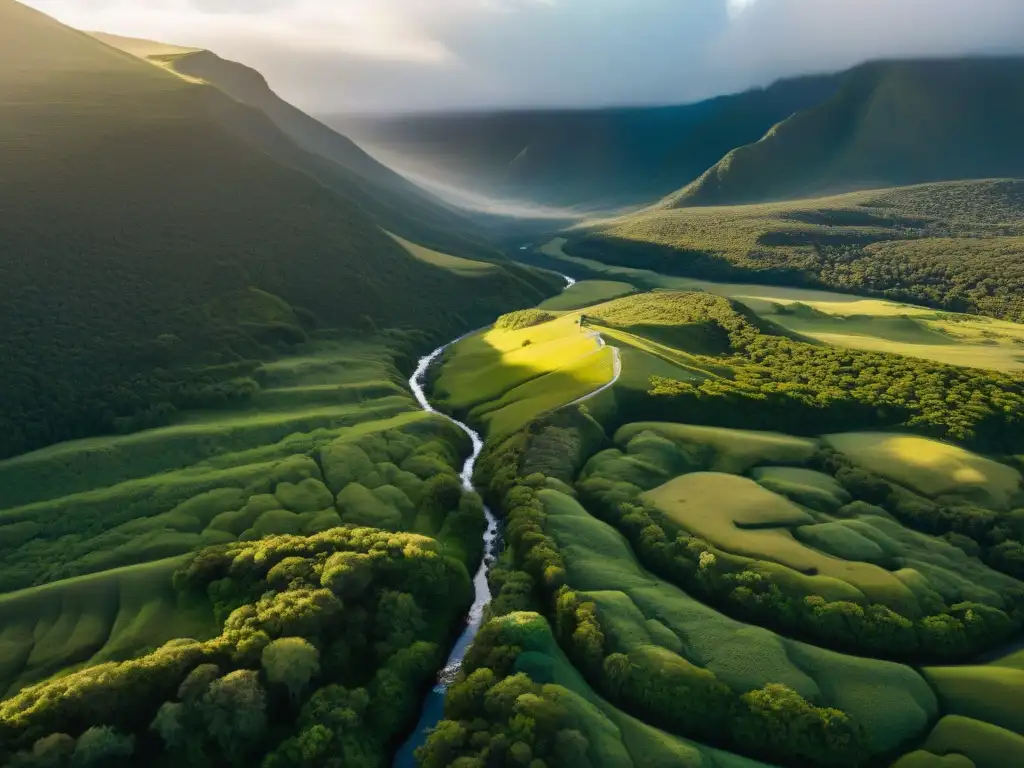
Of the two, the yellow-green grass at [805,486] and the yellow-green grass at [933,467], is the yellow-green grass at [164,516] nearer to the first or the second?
the yellow-green grass at [805,486]

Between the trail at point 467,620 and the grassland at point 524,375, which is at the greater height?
the grassland at point 524,375

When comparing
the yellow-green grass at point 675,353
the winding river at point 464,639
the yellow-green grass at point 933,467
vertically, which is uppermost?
the yellow-green grass at point 675,353

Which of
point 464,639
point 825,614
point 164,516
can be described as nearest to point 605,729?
point 464,639

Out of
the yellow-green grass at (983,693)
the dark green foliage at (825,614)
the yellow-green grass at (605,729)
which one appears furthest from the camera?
the dark green foliage at (825,614)

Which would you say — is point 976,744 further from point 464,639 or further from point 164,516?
point 164,516

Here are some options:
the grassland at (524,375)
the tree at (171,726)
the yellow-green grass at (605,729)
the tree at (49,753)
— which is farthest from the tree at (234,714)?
the grassland at (524,375)
